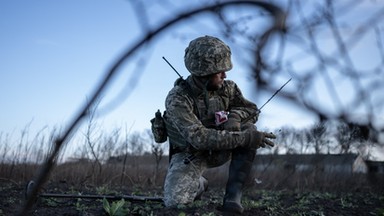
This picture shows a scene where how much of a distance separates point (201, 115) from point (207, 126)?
128 mm

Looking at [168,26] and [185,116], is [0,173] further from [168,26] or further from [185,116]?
[168,26]

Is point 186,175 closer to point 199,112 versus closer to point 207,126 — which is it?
point 207,126

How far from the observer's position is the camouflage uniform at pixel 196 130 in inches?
158

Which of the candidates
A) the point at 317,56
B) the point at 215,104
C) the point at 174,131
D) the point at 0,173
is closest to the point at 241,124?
the point at 215,104

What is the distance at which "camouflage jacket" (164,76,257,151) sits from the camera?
4.00m

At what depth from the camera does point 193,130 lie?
4039 millimetres

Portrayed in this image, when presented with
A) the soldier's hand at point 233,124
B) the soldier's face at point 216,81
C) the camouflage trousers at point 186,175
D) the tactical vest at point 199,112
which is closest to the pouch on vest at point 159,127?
the tactical vest at point 199,112

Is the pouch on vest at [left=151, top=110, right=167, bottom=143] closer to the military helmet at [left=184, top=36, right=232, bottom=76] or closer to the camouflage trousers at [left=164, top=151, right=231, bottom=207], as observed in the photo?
the camouflage trousers at [left=164, top=151, right=231, bottom=207]

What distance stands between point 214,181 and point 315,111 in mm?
14266

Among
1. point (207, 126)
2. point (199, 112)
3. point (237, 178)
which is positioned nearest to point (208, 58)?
point (199, 112)

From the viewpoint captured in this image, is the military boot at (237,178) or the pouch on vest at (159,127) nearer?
the military boot at (237,178)

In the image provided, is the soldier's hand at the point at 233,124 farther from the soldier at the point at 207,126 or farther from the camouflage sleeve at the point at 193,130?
the camouflage sleeve at the point at 193,130

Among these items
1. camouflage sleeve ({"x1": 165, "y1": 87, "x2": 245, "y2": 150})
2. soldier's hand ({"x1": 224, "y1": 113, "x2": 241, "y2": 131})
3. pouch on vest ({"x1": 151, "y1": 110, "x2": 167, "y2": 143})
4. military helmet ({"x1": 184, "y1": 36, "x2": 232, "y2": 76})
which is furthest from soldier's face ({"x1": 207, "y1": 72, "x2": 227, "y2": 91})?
pouch on vest ({"x1": 151, "y1": 110, "x2": 167, "y2": 143})

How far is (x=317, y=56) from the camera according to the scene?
52.0 inches
